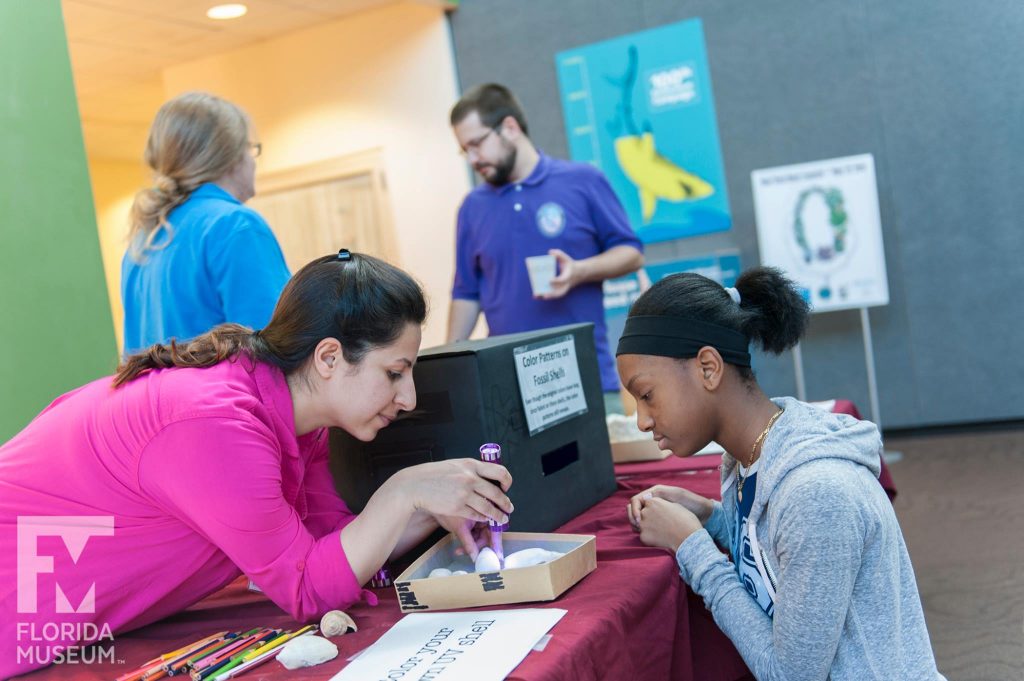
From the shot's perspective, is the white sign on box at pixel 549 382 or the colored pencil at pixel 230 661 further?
the white sign on box at pixel 549 382

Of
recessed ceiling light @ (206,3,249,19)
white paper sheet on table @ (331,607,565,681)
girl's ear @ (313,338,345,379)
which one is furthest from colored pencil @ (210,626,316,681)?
recessed ceiling light @ (206,3,249,19)

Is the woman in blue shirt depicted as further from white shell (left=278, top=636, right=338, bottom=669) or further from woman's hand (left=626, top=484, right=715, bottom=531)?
white shell (left=278, top=636, right=338, bottom=669)

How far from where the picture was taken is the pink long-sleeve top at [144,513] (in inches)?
47.7

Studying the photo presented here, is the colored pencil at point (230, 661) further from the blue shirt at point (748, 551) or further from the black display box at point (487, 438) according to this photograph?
the blue shirt at point (748, 551)

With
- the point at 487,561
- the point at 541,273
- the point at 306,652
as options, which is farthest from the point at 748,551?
the point at 541,273

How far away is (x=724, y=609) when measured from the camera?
4.16 ft

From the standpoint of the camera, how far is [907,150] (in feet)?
15.8

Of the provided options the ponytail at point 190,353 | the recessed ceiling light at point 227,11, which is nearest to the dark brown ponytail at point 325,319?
the ponytail at point 190,353

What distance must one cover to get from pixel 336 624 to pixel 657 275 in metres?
4.25

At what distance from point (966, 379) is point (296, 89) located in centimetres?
425

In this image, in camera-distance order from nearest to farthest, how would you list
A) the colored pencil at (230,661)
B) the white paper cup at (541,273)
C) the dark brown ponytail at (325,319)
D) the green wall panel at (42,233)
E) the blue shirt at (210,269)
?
the colored pencil at (230,661)
the dark brown ponytail at (325,319)
the blue shirt at (210,269)
the green wall panel at (42,233)
the white paper cup at (541,273)

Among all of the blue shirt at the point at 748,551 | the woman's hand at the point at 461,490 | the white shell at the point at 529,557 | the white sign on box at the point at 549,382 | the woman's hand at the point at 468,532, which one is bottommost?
the blue shirt at the point at 748,551

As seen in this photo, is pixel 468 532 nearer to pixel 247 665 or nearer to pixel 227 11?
pixel 247 665

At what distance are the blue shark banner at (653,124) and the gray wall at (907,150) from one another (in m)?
0.09
